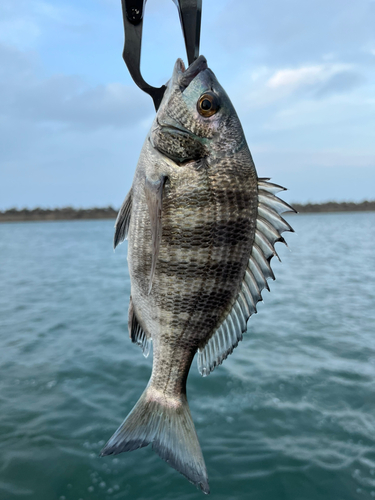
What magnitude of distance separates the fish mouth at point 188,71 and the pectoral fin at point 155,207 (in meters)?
0.55

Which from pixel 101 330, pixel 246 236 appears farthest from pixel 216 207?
pixel 101 330

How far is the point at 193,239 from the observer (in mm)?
1877

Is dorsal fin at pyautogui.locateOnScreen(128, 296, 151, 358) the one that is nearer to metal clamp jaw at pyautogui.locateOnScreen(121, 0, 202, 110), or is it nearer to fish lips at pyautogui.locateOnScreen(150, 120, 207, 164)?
fish lips at pyautogui.locateOnScreen(150, 120, 207, 164)

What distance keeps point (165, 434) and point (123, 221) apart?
1.21 meters

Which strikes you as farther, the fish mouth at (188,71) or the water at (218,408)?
the water at (218,408)

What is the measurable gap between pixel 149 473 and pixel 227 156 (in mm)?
4077

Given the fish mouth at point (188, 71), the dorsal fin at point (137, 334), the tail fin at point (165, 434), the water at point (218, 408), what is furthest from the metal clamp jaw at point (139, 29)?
the water at point (218, 408)

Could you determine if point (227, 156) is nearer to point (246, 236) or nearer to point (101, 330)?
point (246, 236)

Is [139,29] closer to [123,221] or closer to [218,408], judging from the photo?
[123,221]

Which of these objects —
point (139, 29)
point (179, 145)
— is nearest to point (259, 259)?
point (179, 145)

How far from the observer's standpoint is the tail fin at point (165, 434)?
191cm

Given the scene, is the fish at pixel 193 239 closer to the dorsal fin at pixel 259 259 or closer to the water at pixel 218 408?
the dorsal fin at pixel 259 259

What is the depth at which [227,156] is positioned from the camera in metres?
1.92

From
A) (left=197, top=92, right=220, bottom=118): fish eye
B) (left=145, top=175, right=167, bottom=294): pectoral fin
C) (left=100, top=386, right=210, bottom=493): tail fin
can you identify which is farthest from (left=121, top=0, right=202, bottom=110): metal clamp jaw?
(left=100, top=386, right=210, bottom=493): tail fin
